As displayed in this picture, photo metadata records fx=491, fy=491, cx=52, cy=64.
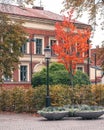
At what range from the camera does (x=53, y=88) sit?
30.6 metres

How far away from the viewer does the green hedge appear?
3028cm

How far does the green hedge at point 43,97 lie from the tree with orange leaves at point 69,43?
28225 millimetres

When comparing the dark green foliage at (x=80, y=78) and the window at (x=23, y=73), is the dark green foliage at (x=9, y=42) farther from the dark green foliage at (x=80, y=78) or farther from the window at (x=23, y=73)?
the window at (x=23, y=73)

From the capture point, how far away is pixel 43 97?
3023 cm

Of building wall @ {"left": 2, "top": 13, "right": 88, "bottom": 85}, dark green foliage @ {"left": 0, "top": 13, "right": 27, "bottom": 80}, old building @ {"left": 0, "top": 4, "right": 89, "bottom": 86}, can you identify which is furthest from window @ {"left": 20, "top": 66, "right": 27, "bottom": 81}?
dark green foliage @ {"left": 0, "top": 13, "right": 27, "bottom": 80}

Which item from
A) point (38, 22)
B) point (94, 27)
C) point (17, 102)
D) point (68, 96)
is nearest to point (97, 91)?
point (68, 96)

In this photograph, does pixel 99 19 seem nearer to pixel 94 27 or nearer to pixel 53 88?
pixel 94 27

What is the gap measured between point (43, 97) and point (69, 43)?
104ft

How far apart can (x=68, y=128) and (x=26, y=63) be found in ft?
148

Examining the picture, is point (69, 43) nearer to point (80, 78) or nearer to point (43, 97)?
point (80, 78)

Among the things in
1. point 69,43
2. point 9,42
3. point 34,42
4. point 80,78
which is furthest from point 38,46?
point 9,42

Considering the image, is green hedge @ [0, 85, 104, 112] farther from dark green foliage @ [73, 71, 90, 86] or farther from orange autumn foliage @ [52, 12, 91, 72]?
orange autumn foliage @ [52, 12, 91, 72]

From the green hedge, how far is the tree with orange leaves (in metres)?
28.2

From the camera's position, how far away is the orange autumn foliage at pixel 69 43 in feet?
202
